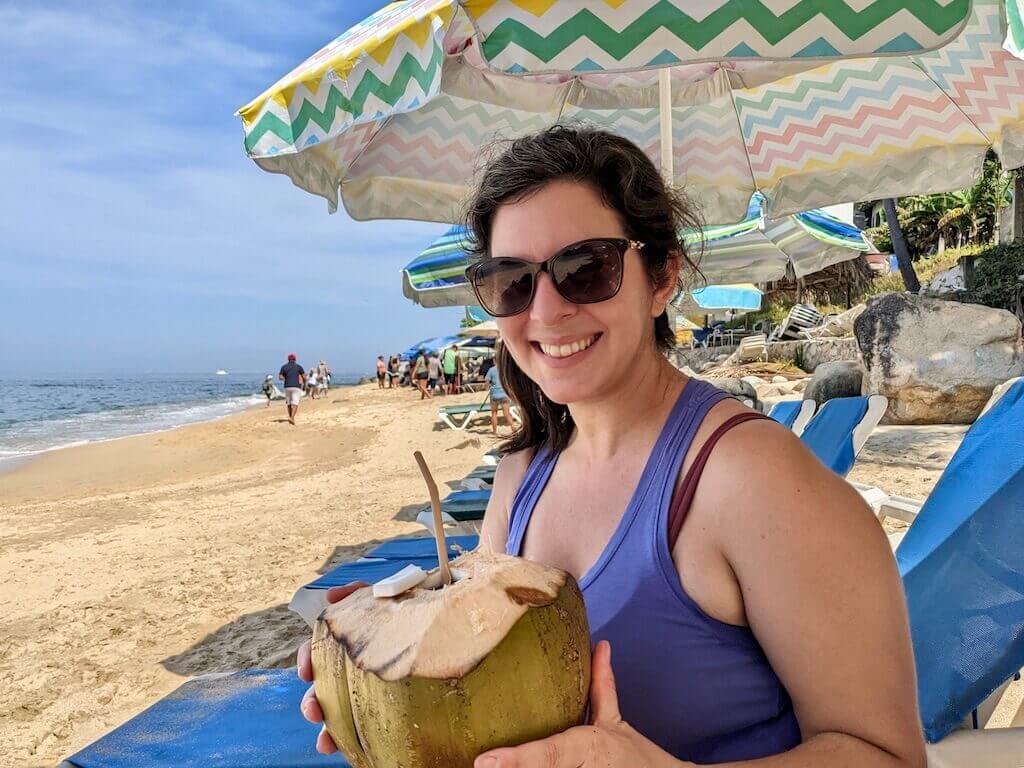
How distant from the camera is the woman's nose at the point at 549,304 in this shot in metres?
1.13

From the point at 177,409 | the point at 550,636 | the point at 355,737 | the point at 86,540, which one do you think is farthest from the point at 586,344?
the point at 177,409

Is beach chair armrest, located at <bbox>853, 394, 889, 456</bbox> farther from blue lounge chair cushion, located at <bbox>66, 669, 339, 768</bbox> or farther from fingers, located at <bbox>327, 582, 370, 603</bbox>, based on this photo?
fingers, located at <bbox>327, 582, 370, 603</bbox>

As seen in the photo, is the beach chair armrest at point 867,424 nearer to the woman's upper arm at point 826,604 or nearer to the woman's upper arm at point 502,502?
the woman's upper arm at point 502,502

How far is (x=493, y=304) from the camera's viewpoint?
49.6 inches

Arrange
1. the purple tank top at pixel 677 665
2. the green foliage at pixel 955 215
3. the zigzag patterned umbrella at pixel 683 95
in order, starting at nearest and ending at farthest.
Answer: the purple tank top at pixel 677 665, the zigzag patterned umbrella at pixel 683 95, the green foliage at pixel 955 215

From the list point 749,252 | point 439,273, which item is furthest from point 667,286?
point 749,252

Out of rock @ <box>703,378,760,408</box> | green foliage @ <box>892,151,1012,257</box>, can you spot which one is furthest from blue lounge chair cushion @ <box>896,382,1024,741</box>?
green foliage @ <box>892,151,1012,257</box>

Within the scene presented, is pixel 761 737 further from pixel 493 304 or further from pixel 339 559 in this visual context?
pixel 339 559

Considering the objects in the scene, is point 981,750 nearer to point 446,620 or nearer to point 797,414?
point 446,620

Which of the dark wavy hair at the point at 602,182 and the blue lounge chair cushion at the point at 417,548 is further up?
the dark wavy hair at the point at 602,182

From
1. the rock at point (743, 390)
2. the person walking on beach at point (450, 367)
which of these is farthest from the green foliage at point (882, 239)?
the rock at point (743, 390)

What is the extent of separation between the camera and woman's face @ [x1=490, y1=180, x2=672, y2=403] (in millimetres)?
1130

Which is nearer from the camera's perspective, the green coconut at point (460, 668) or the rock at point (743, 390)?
the green coconut at point (460, 668)

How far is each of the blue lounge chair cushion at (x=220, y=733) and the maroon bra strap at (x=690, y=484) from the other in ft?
3.15
